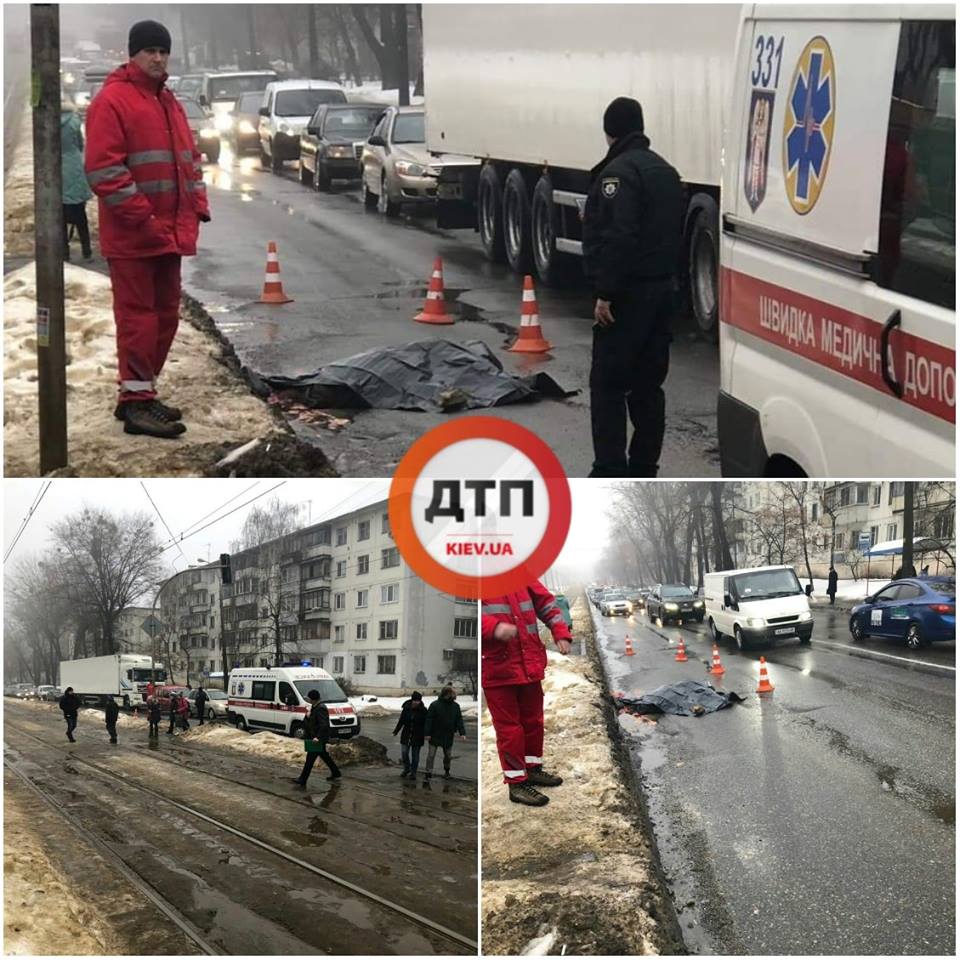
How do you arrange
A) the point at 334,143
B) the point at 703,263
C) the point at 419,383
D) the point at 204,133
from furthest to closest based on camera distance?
the point at 204,133
the point at 334,143
the point at 703,263
the point at 419,383

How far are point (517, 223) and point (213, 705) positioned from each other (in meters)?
12.9

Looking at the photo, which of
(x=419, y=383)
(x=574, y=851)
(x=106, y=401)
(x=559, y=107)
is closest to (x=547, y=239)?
(x=559, y=107)

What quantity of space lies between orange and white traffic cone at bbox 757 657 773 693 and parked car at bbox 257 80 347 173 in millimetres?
29977

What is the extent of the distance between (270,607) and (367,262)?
13289 millimetres

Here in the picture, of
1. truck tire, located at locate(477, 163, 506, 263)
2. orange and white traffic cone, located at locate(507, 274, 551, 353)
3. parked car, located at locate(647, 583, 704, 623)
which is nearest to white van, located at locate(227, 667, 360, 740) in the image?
parked car, located at locate(647, 583, 704, 623)

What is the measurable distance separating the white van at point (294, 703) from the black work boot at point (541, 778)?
2.08 feet

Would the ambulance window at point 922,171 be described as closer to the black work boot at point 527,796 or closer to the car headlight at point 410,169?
the black work boot at point 527,796

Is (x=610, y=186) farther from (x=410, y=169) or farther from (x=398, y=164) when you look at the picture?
(x=398, y=164)

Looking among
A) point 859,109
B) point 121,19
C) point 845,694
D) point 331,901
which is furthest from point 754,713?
point 121,19

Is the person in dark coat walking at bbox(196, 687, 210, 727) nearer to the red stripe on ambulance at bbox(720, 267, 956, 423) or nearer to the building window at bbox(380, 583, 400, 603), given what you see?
the building window at bbox(380, 583, 400, 603)

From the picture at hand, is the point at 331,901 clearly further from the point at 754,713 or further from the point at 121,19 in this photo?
the point at 121,19

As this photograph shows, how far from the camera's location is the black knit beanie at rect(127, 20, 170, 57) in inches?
289

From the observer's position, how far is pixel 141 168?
7586mm

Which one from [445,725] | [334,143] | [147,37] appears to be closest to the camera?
[445,725]
